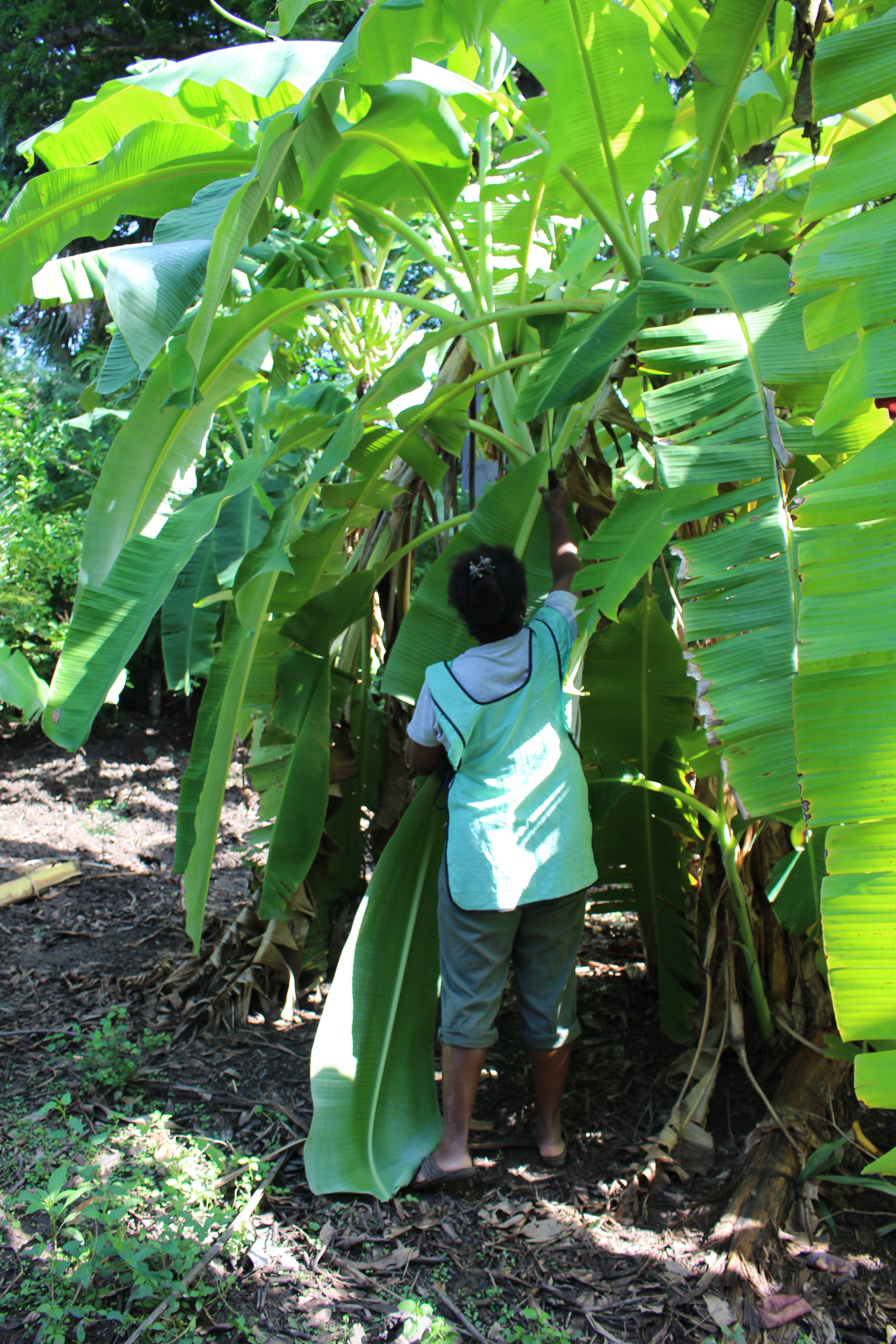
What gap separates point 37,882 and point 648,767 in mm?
3201

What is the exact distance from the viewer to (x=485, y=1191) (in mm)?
2396

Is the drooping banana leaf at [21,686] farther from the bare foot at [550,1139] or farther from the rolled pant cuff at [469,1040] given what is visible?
the bare foot at [550,1139]

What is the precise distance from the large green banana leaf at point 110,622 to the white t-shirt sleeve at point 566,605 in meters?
0.99

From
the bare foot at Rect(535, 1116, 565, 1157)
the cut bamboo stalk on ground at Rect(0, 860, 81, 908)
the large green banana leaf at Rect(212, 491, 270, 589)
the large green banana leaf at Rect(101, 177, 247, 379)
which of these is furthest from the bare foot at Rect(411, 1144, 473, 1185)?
the large green banana leaf at Rect(212, 491, 270, 589)

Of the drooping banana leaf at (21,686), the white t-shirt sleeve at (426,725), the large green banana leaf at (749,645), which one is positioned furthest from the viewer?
the drooping banana leaf at (21,686)

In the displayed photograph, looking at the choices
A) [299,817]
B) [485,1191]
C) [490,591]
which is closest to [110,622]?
[299,817]

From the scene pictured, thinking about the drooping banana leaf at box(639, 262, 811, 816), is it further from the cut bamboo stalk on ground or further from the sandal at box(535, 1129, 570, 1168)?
the cut bamboo stalk on ground

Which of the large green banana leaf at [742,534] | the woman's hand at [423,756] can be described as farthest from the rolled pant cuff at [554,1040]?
the large green banana leaf at [742,534]

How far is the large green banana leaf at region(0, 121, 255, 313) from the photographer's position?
2305 mm

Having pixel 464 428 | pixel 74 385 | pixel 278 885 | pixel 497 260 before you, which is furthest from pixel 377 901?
pixel 74 385

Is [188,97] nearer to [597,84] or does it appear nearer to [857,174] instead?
[597,84]

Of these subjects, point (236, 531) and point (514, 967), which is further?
point (236, 531)

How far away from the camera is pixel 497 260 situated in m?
5.17

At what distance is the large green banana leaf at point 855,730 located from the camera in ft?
4.05
